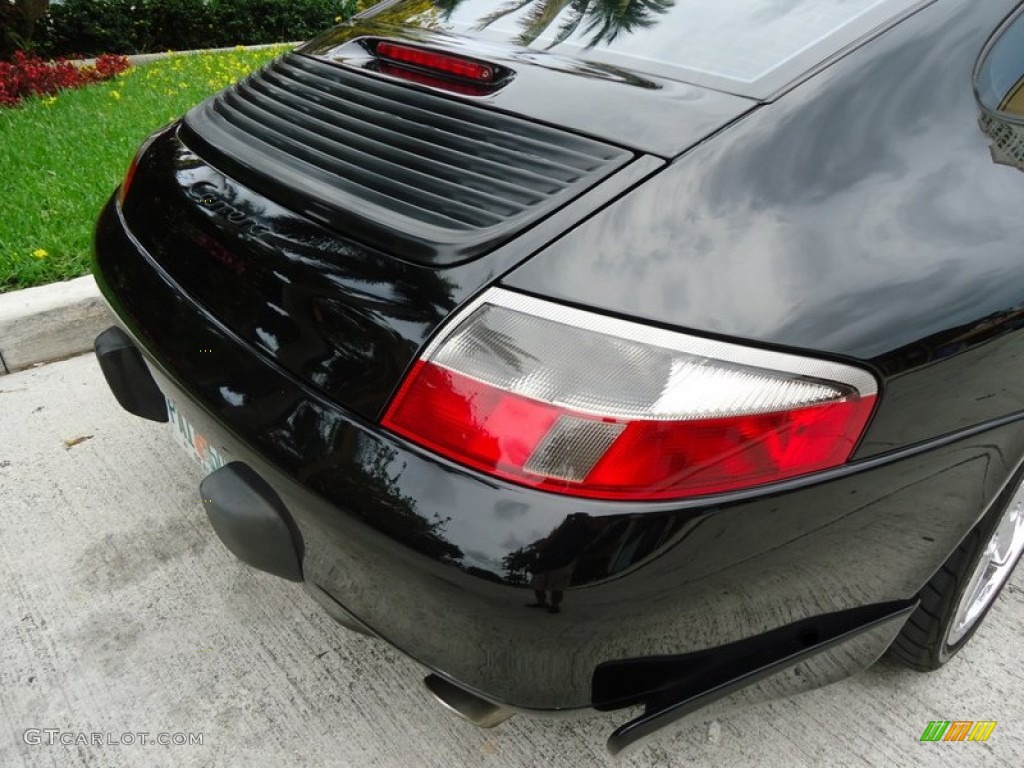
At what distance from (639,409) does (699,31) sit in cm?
93

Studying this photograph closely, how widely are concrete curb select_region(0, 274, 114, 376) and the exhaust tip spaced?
2.43 m

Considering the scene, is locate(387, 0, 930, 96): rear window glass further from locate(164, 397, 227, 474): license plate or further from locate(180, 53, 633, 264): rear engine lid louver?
locate(164, 397, 227, 474): license plate

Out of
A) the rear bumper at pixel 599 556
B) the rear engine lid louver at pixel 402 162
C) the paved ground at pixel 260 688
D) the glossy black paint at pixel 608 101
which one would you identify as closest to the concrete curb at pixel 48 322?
the paved ground at pixel 260 688

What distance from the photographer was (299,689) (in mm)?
1962

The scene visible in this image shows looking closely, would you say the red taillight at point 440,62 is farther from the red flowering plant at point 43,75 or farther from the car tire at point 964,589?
the red flowering plant at point 43,75

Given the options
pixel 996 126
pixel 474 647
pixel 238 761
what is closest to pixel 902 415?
pixel 996 126

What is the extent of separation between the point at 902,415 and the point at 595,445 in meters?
0.50

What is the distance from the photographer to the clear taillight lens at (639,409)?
1.20 m

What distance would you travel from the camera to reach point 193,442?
6.08 feet

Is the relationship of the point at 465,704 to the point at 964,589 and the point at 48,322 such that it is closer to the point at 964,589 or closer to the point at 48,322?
the point at 964,589

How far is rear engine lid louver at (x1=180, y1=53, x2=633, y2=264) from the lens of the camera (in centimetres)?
137

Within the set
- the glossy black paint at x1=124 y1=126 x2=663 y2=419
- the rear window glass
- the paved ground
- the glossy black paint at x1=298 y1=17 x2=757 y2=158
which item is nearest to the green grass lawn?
the paved ground

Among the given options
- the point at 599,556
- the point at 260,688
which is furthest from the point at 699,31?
the point at 260,688

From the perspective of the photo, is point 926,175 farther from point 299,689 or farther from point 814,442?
point 299,689
